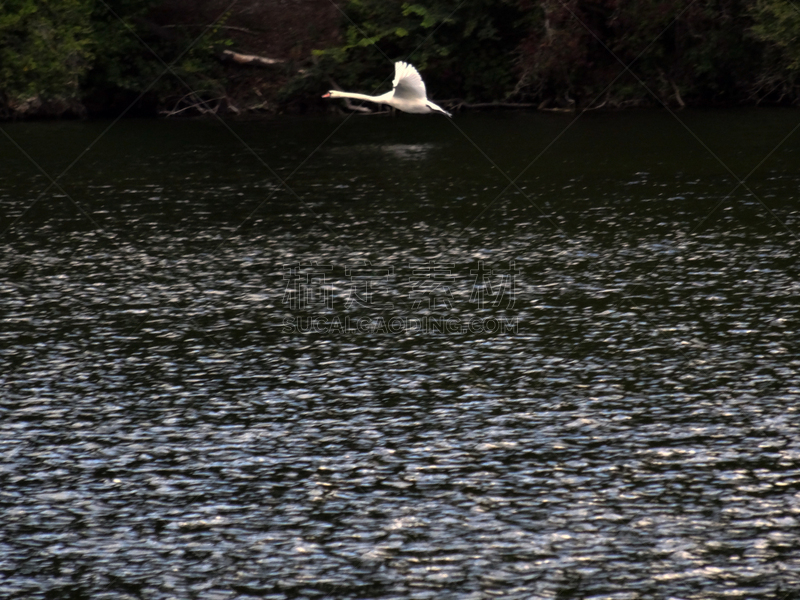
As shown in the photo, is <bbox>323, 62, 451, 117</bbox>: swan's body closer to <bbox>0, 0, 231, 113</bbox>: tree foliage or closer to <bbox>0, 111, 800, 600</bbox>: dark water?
<bbox>0, 111, 800, 600</bbox>: dark water

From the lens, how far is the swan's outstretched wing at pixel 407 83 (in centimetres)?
2522

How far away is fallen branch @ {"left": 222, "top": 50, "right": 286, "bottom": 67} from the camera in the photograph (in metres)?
60.9

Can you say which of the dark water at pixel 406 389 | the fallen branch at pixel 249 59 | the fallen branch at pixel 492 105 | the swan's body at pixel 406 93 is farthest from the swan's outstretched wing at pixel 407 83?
the fallen branch at pixel 249 59

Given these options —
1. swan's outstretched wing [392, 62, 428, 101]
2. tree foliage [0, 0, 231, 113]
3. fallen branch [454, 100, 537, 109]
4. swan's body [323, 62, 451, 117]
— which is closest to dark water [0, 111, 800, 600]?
swan's body [323, 62, 451, 117]

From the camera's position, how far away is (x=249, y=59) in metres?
61.1

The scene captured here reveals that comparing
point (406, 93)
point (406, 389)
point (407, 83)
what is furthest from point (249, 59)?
point (406, 389)

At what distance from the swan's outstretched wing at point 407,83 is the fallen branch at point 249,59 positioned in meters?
35.8

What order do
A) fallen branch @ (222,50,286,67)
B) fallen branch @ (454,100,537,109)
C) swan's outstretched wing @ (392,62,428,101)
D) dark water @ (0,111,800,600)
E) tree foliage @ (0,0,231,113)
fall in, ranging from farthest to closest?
fallen branch @ (222,50,286,67)
fallen branch @ (454,100,537,109)
tree foliage @ (0,0,231,113)
swan's outstretched wing @ (392,62,428,101)
dark water @ (0,111,800,600)

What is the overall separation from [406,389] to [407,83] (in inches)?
435

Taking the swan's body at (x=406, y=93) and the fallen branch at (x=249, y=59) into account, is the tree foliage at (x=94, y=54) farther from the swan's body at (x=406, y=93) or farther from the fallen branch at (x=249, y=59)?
the swan's body at (x=406, y=93)

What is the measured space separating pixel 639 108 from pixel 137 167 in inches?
1053

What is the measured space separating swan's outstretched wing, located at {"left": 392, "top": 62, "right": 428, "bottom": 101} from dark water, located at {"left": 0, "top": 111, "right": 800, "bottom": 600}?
3.52 meters

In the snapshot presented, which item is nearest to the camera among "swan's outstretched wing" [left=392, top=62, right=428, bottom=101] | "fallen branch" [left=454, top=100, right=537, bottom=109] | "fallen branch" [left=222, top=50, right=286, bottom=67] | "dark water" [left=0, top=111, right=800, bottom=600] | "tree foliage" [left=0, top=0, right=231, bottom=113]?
"dark water" [left=0, top=111, right=800, bottom=600]

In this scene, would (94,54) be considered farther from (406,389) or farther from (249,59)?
(406,389)
